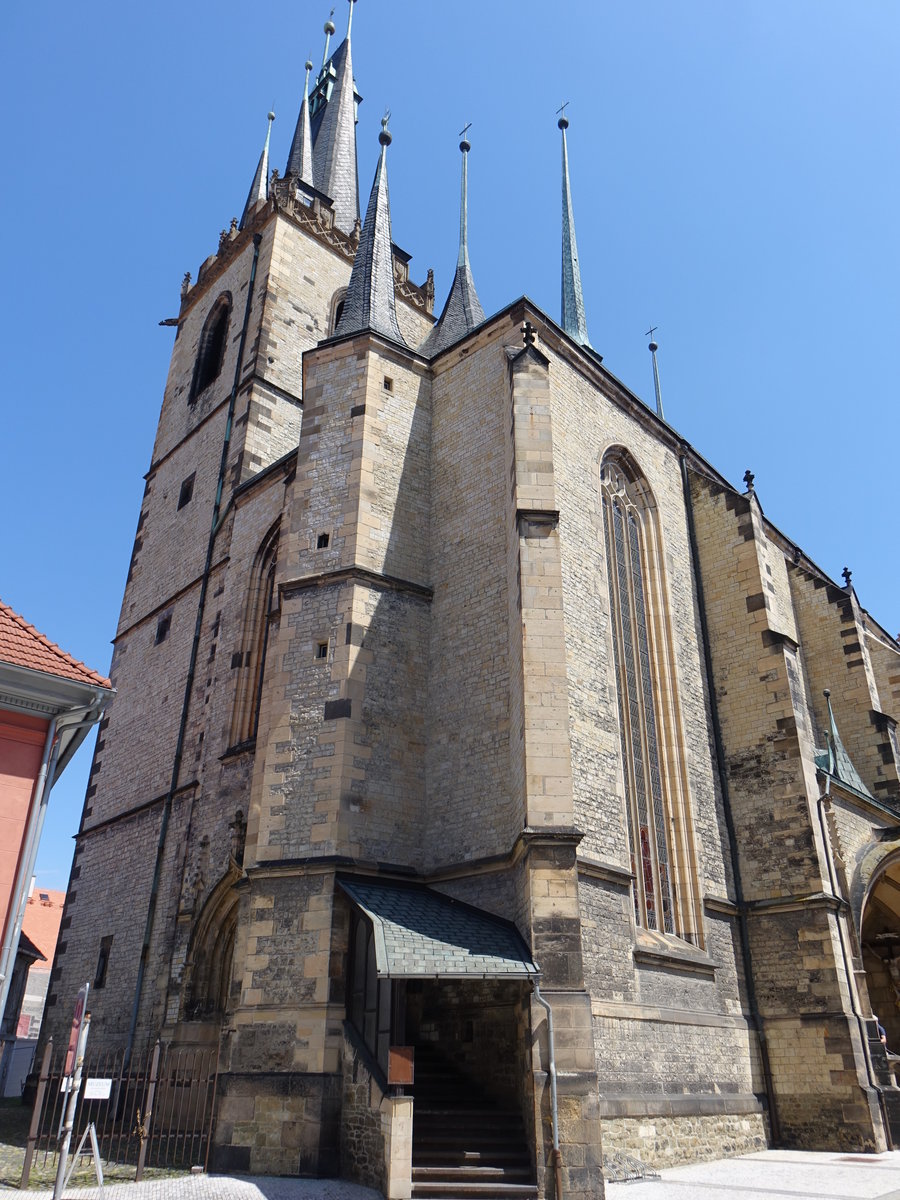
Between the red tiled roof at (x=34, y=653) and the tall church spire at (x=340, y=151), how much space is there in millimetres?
20979

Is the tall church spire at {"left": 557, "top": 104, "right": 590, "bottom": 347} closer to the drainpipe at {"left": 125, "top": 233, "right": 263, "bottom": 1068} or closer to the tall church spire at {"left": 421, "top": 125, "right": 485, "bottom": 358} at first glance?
the tall church spire at {"left": 421, "top": 125, "right": 485, "bottom": 358}

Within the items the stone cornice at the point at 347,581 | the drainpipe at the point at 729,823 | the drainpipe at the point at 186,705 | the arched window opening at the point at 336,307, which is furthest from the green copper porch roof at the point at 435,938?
the arched window opening at the point at 336,307

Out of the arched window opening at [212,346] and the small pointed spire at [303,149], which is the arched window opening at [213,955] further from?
the small pointed spire at [303,149]

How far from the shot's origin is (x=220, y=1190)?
26.9 ft

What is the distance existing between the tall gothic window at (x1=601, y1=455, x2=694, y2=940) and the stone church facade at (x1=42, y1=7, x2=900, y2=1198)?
66mm

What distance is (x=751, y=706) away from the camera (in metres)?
15.0

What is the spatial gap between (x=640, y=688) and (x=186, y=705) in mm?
8941

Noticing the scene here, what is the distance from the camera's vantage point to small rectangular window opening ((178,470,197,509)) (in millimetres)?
22344

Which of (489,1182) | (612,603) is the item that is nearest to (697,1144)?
(489,1182)

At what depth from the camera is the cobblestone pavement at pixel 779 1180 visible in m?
8.45

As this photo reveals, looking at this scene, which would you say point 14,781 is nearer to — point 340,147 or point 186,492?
point 186,492

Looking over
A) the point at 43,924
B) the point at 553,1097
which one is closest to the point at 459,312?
the point at 553,1097

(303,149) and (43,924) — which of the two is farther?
(43,924)

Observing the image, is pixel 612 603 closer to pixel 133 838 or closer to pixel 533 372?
pixel 533 372
